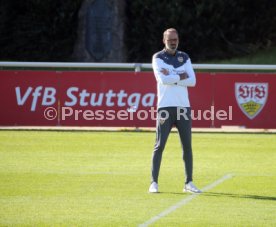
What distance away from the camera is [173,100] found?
36.1 feet

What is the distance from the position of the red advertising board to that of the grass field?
4.75ft

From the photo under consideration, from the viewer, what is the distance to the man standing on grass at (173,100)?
11.0m

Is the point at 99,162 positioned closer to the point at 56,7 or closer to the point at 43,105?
the point at 43,105

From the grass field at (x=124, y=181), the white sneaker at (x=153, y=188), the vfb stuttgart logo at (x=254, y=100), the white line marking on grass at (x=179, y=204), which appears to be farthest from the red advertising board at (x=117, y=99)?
the white sneaker at (x=153, y=188)

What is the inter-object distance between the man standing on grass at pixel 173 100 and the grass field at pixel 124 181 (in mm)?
450

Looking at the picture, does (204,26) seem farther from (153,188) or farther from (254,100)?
(153,188)

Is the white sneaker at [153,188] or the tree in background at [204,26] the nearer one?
the white sneaker at [153,188]

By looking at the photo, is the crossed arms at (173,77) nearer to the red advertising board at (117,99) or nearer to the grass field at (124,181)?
the grass field at (124,181)

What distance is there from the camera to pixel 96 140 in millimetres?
18484

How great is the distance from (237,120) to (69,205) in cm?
1123

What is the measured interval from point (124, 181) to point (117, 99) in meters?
8.94

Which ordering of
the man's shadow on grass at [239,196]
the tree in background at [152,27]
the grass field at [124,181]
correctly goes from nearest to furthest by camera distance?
the grass field at [124,181] < the man's shadow on grass at [239,196] < the tree in background at [152,27]

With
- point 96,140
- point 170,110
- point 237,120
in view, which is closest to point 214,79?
point 237,120

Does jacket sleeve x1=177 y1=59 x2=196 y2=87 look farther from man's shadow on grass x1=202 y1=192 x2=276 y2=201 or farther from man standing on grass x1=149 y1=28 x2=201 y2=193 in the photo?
man's shadow on grass x1=202 y1=192 x2=276 y2=201
